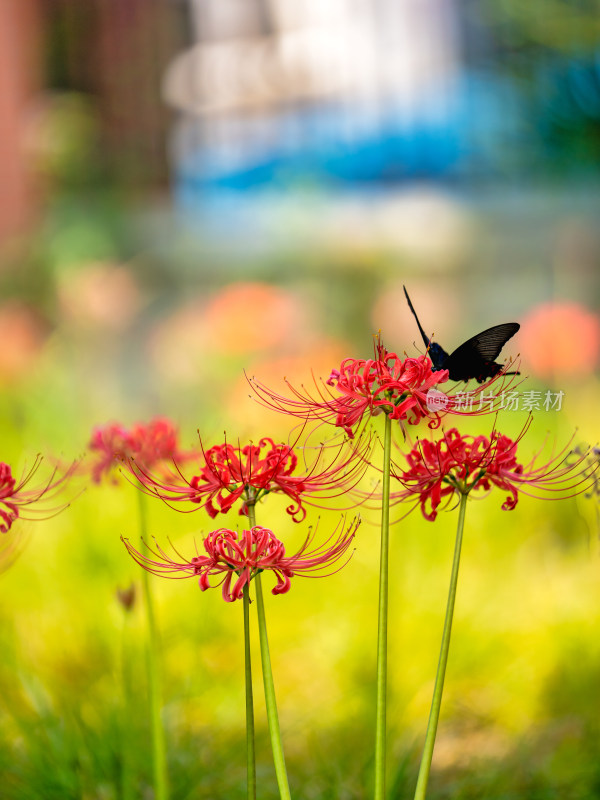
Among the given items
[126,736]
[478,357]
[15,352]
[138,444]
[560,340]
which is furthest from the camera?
[15,352]

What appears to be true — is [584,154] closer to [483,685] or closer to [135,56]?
[135,56]

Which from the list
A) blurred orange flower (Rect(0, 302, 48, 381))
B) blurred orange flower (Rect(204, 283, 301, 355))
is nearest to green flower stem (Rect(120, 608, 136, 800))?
blurred orange flower (Rect(204, 283, 301, 355))

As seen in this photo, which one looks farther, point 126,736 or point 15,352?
point 15,352

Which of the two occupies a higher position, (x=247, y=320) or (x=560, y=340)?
(x=247, y=320)

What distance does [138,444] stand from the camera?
44.0 inches

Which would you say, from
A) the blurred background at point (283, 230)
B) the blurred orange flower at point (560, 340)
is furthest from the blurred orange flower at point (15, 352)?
the blurred orange flower at point (560, 340)

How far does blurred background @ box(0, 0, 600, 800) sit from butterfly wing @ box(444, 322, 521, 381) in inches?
55.3

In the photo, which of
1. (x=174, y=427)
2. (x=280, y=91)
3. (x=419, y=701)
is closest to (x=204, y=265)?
(x=280, y=91)

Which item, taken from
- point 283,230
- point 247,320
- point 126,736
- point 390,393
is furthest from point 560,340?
point 283,230

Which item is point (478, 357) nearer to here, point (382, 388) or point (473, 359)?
point (473, 359)

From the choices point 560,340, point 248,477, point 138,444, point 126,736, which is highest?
point 560,340

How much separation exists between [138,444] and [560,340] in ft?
6.03

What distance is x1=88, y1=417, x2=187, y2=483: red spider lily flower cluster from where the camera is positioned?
112cm

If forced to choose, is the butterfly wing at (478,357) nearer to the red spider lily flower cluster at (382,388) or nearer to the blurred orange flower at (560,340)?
the red spider lily flower cluster at (382,388)
